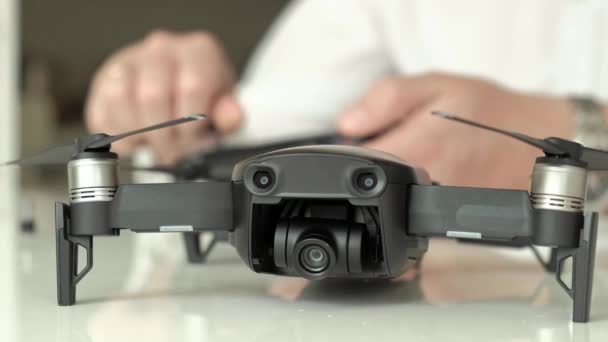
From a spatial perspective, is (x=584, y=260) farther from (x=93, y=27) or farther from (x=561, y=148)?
(x=93, y=27)

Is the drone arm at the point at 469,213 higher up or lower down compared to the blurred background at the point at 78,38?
lower down

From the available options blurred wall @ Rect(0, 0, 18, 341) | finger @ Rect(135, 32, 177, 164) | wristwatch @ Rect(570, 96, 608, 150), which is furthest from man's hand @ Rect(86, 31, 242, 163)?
wristwatch @ Rect(570, 96, 608, 150)

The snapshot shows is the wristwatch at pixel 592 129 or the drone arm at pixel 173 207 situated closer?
the drone arm at pixel 173 207

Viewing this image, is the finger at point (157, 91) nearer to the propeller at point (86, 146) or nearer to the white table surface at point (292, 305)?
the white table surface at point (292, 305)

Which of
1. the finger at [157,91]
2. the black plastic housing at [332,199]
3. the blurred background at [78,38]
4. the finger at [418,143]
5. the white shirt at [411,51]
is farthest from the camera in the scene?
the blurred background at [78,38]

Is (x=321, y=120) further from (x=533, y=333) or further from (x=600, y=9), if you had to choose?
(x=533, y=333)

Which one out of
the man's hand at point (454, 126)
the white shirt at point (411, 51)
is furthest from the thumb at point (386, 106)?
the white shirt at point (411, 51)

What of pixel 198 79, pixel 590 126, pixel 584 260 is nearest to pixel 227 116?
pixel 198 79

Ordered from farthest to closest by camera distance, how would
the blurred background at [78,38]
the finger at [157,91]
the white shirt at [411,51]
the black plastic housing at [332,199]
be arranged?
the blurred background at [78,38] → the white shirt at [411,51] → the finger at [157,91] → the black plastic housing at [332,199]
